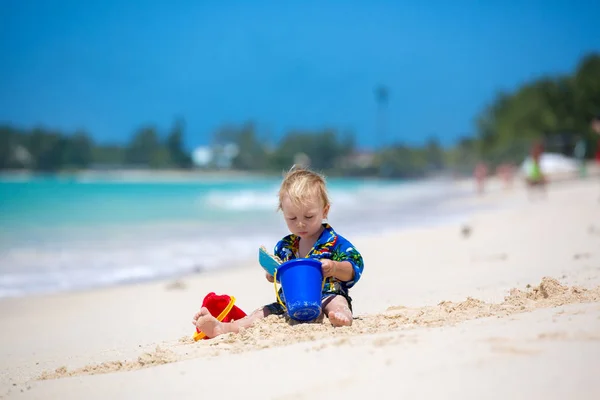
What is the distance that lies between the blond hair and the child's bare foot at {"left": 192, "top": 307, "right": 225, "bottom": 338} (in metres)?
0.76

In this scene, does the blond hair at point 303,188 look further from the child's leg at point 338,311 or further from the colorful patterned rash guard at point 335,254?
the child's leg at point 338,311

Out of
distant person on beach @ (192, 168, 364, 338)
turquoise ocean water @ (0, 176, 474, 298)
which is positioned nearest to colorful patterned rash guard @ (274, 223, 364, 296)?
distant person on beach @ (192, 168, 364, 338)

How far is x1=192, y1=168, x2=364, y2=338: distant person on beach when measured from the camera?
12.4ft

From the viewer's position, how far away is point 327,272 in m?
3.76

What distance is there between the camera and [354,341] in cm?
297

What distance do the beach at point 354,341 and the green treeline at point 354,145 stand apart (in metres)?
48.7

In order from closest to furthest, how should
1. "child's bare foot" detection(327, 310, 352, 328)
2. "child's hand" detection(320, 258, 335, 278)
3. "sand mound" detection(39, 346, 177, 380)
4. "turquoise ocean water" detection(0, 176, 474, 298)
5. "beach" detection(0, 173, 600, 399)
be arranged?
"beach" detection(0, 173, 600, 399)
"sand mound" detection(39, 346, 177, 380)
"child's bare foot" detection(327, 310, 352, 328)
"child's hand" detection(320, 258, 335, 278)
"turquoise ocean water" detection(0, 176, 474, 298)

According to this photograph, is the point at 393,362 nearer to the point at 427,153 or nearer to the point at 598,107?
the point at 598,107

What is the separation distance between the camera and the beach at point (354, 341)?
96.6 inches

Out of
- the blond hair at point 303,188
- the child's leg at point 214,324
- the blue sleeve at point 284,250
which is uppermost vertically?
the blond hair at point 303,188

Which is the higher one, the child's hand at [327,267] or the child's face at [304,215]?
the child's face at [304,215]

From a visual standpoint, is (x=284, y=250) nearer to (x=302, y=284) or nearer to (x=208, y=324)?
(x=302, y=284)

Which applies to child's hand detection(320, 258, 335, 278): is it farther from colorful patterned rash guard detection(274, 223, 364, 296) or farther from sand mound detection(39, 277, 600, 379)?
sand mound detection(39, 277, 600, 379)

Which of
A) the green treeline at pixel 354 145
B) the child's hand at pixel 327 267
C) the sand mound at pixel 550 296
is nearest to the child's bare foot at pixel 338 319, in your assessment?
the child's hand at pixel 327 267
